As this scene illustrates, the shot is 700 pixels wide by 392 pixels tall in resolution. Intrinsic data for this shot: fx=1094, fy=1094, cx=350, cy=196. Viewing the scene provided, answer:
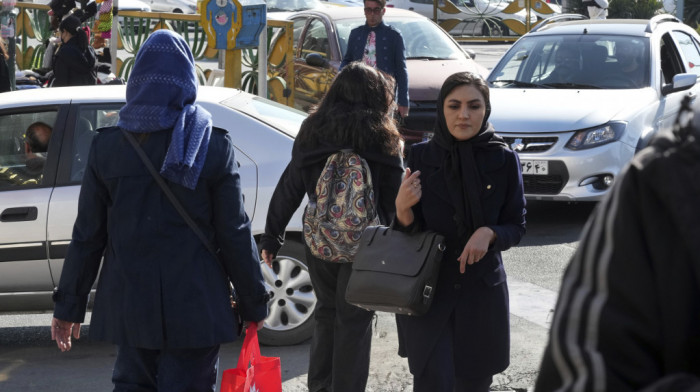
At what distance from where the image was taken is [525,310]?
6.98m

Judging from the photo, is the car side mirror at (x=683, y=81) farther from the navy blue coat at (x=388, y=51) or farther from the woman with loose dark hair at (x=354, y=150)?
the woman with loose dark hair at (x=354, y=150)

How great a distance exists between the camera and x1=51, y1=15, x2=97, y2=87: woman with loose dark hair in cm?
1127

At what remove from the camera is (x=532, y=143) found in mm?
9367

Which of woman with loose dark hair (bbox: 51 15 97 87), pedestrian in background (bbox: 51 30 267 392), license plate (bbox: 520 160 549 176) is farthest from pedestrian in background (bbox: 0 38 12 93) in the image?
pedestrian in background (bbox: 51 30 267 392)

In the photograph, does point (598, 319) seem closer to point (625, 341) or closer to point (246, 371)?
point (625, 341)

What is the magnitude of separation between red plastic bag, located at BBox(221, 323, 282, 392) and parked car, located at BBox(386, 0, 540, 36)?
84.4ft

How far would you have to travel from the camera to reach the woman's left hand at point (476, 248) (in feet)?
12.9

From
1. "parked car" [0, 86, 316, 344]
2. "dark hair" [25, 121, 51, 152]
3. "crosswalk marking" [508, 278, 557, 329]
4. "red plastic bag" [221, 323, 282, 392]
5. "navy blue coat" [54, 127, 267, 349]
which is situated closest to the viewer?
"navy blue coat" [54, 127, 267, 349]

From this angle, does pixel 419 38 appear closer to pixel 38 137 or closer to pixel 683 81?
pixel 683 81

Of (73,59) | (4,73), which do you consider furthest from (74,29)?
(4,73)

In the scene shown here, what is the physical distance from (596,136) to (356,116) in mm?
4926

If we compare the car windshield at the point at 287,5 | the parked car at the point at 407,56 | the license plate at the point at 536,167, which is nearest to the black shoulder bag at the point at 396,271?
the license plate at the point at 536,167

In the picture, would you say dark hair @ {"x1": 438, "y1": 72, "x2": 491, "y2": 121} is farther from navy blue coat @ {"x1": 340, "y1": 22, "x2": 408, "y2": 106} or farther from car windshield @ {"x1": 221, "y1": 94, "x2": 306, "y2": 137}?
navy blue coat @ {"x1": 340, "y1": 22, "x2": 408, "y2": 106}

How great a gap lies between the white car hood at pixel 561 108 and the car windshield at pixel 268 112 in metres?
3.31
